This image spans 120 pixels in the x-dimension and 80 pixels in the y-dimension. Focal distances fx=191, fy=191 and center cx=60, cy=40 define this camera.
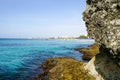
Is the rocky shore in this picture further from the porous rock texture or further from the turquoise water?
the turquoise water

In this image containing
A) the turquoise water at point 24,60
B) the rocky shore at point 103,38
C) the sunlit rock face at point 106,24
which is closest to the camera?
the sunlit rock face at point 106,24

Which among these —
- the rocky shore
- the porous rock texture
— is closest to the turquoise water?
the rocky shore

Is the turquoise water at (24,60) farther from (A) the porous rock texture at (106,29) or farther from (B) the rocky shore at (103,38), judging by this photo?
(A) the porous rock texture at (106,29)

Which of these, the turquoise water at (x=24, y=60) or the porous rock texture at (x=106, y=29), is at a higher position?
the porous rock texture at (x=106, y=29)

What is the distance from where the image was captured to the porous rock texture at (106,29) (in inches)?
439

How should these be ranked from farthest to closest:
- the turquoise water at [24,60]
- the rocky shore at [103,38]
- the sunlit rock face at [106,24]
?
the turquoise water at [24,60] < the rocky shore at [103,38] < the sunlit rock face at [106,24]

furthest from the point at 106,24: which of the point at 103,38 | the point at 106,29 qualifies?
the point at 103,38

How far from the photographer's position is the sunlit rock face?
1108cm

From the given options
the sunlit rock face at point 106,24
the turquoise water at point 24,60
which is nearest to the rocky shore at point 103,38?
the sunlit rock face at point 106,24

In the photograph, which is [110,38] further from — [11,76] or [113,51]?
[11,76]

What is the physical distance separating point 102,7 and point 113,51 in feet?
9.79

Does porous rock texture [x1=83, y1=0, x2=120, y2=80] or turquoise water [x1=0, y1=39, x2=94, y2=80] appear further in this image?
turquoise water [x1=0, y1=39, x2=94, y2=80]

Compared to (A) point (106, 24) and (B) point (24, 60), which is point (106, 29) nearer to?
(A) point (106, 24)

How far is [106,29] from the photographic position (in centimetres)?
1159
